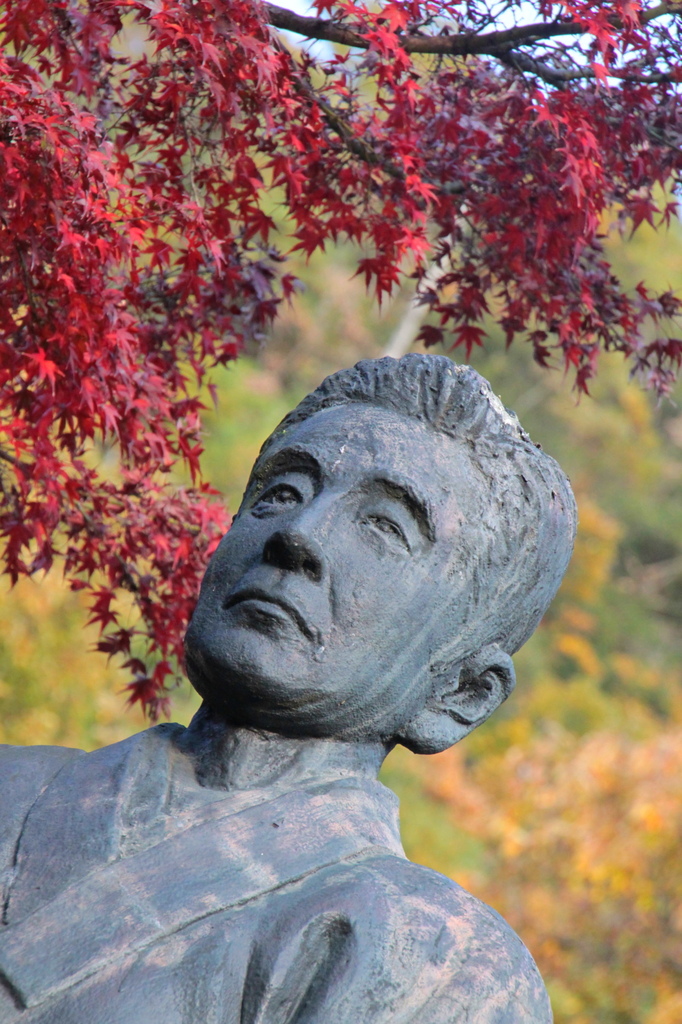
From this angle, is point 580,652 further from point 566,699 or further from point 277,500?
point 277,500

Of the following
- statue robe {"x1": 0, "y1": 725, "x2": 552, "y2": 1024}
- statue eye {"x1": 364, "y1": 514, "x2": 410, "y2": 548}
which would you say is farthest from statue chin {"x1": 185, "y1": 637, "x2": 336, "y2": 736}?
statue eye {"x1": 364, "y1": 514, "x2": 410, "y2": 548}

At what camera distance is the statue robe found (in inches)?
82.4

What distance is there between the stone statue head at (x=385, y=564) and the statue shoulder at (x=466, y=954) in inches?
15.7

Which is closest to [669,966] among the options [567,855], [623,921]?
[623,921]

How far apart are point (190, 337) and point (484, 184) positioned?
1029mm

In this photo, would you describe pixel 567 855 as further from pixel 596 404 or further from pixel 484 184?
pixel 596 404

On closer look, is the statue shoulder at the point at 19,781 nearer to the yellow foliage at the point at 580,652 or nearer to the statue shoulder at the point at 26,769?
the statue shoulder at the point at 26,769

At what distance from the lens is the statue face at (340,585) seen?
2.43m

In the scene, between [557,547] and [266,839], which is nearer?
[266,839]

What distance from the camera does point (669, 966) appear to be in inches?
297

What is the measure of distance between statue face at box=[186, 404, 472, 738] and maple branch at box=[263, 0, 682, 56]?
1.32 metres

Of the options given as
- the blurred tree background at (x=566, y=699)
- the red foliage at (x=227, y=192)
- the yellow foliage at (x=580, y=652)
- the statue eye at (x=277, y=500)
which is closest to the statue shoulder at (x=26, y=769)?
the statue eye at (x=277, y=500)

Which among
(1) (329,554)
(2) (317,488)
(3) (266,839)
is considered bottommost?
(3) (266,839)

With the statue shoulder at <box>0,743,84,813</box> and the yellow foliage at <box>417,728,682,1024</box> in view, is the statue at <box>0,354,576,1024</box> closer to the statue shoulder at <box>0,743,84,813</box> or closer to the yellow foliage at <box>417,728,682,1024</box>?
the statue shoulder at <box>0,743,84,813</box>
